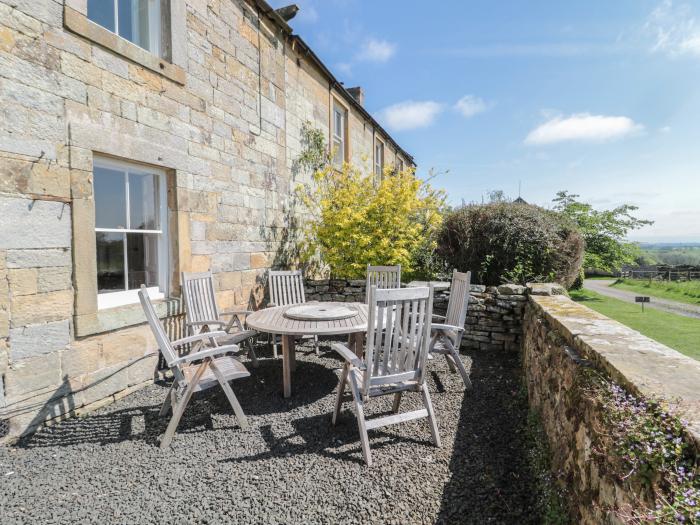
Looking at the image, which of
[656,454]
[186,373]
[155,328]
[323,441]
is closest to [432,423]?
[323,441]

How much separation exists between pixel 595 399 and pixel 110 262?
4.20m

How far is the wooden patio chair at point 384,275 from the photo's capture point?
5.43m

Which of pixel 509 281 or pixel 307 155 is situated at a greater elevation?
pixel 307 155

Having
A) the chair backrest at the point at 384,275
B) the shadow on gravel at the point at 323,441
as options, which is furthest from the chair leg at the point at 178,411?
the chair backrest at the point at 384,275

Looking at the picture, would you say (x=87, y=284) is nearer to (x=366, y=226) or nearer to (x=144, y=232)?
(x=144, y=232)

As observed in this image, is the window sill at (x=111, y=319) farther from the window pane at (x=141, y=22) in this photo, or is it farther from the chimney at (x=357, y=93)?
the chimney at (x=357, y=93)

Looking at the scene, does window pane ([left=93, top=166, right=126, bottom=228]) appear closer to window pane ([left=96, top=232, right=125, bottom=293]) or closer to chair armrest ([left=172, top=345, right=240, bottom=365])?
window pane ([left=96, top=232, right=125, bottom=293])

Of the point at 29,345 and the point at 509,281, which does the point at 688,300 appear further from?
the point at 29,345

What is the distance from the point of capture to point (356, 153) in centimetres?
998

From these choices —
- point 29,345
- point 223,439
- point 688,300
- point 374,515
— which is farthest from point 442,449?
point 688,300

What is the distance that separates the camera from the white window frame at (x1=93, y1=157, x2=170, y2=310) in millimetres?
3678

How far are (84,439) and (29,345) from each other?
0.88 m

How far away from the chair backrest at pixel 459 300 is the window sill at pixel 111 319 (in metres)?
3.28

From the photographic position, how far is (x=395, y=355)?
9.04 ft
